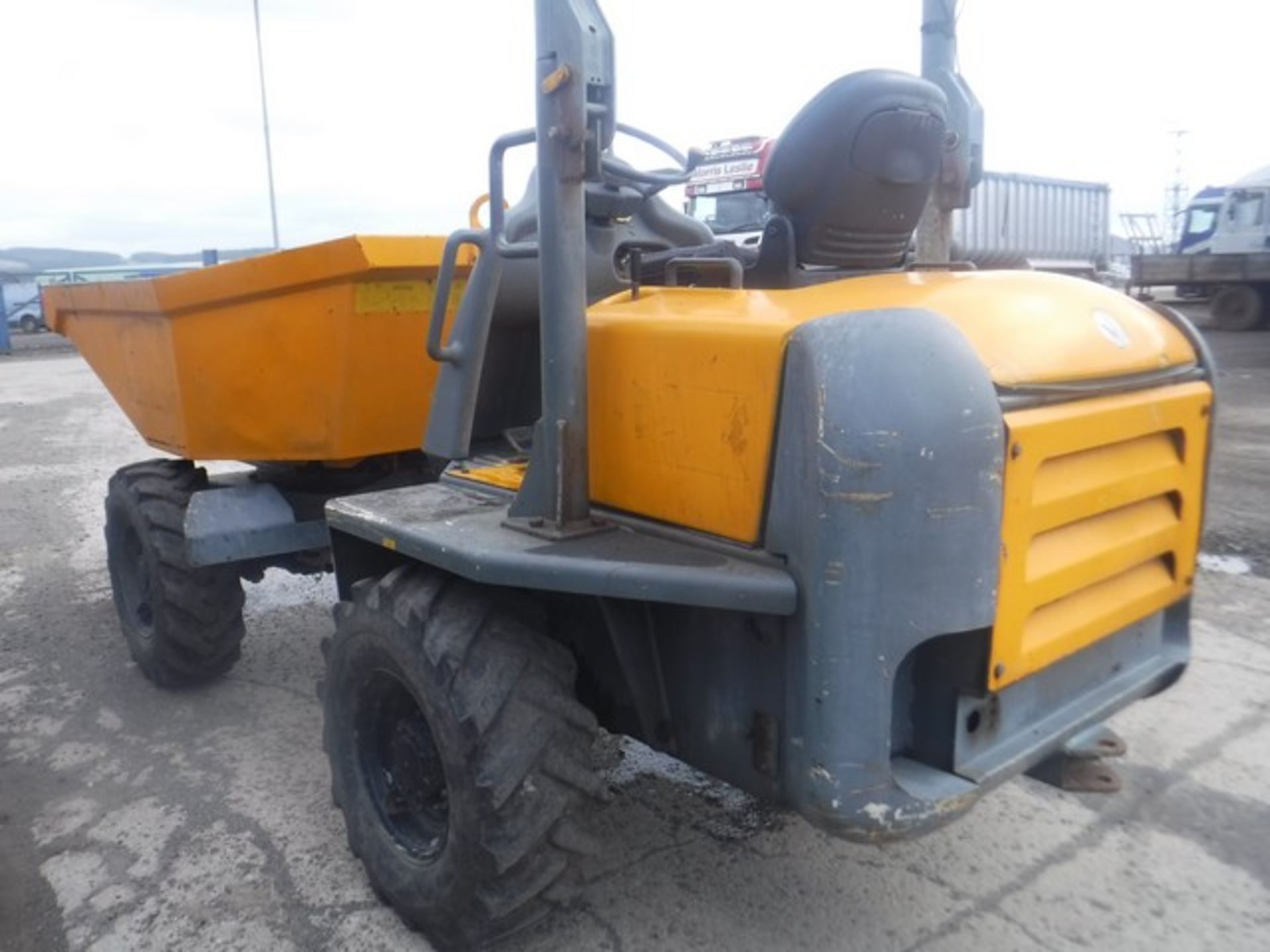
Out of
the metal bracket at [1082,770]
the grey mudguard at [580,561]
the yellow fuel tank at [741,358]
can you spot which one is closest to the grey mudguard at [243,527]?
the grey mudguard at [580,561]

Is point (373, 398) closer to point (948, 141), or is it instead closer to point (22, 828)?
point (22, 828)

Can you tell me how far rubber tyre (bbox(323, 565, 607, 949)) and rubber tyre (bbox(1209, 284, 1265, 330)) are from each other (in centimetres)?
2252

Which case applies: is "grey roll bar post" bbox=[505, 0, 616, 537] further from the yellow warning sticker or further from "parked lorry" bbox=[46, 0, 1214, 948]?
the yellow warning sticker

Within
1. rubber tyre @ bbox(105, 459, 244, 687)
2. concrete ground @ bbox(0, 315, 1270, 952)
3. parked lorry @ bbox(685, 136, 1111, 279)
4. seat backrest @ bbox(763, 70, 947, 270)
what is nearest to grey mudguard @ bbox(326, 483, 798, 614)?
seat backrest @ bbox(763, 70, 947, 270)

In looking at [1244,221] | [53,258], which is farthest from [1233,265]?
[53,258]

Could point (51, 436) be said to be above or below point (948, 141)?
below

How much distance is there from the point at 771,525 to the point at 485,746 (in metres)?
0.83

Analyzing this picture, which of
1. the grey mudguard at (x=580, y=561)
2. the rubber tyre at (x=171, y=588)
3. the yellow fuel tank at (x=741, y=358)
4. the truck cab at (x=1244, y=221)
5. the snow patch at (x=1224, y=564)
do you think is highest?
the truck cab at (x=1244, y=221)

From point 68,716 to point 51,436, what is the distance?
346 inches

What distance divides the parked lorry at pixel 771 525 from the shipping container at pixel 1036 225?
55.6 ft

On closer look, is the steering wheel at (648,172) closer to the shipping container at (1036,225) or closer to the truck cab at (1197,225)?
the shipping container at (1036,225)

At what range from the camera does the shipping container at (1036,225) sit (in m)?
20.4

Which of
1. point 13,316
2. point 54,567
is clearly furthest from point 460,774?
point 13,316

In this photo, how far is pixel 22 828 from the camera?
342 cm
